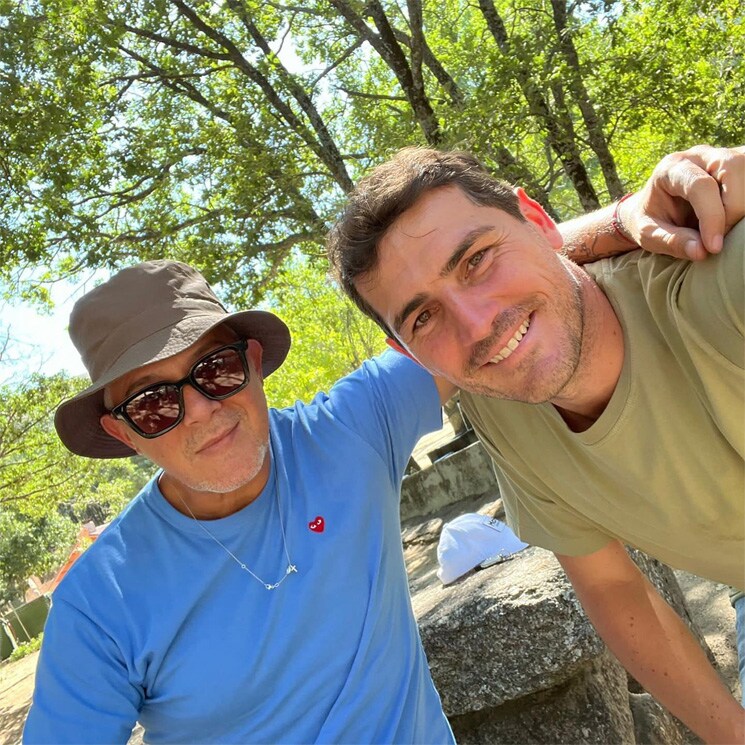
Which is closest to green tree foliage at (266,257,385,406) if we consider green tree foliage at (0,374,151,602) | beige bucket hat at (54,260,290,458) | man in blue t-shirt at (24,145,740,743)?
green tree foliage at (0,374,151,602)

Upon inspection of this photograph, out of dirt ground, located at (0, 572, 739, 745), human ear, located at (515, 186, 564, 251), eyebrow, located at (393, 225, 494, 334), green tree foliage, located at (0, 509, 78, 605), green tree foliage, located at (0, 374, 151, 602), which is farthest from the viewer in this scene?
green tree foliage, located at (0, 509, 78, 605)

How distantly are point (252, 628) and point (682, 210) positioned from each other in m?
1.82

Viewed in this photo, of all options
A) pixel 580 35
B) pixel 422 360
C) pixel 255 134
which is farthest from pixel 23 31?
pixel 422 360

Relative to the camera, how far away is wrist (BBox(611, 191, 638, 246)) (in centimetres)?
206

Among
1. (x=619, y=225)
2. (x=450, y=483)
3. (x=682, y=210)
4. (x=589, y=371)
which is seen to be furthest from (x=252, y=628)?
(x=450, y=483)

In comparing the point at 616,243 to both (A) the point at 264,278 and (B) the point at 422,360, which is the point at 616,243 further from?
(A) the point at 264,278

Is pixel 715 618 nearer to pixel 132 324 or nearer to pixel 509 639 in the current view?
pixel 509 639

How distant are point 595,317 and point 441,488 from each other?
31.8 feet

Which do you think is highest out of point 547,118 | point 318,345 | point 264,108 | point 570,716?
point 264,108

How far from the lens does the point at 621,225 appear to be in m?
2.09

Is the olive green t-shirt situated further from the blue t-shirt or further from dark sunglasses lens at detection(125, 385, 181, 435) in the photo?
dark sunglasses lens at detection(125, 385, 181, 435)

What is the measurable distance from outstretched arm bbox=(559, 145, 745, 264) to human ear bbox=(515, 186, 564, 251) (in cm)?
11

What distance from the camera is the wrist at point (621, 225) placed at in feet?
6.77

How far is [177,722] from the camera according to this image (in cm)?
228
